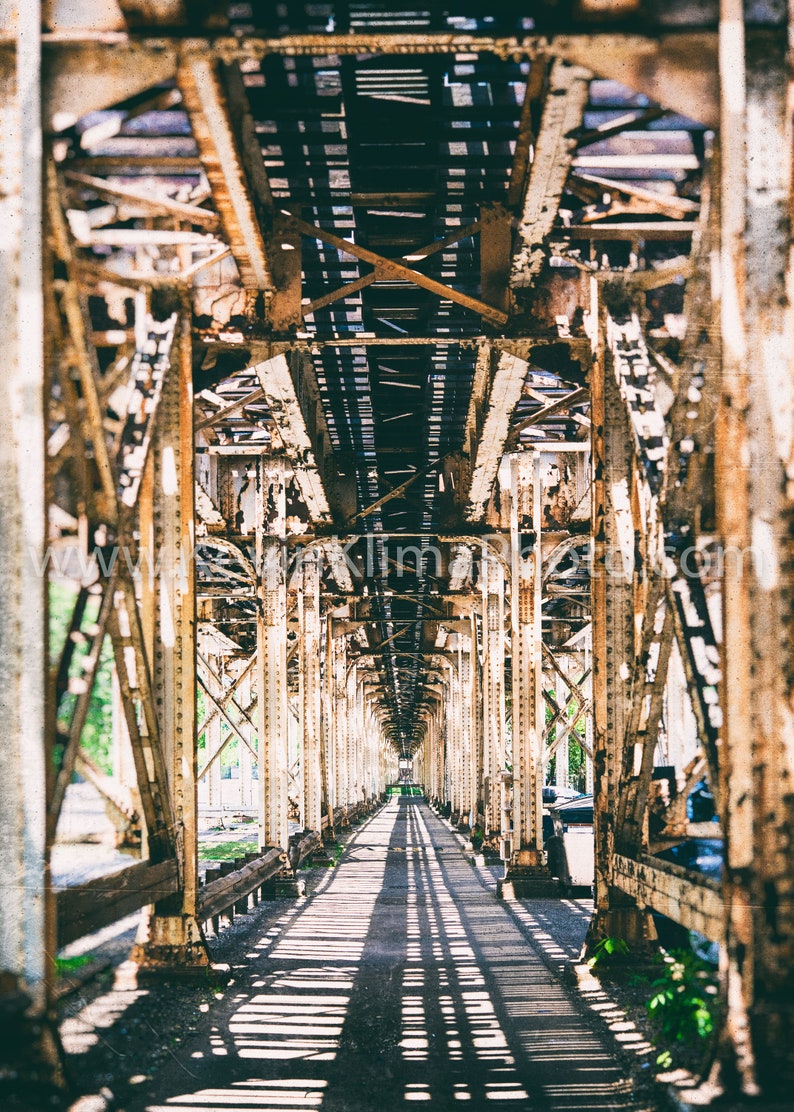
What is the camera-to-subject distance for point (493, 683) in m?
20.0

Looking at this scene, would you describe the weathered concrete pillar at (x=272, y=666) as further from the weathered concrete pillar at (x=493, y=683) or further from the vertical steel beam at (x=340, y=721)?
the vertical steel beam at (x=340, y=721)

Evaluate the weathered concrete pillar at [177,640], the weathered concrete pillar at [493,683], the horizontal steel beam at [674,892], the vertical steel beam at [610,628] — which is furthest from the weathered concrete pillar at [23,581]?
the weathered concrete pillar at [493,683]

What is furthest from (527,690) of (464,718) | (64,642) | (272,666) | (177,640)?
(464,718)

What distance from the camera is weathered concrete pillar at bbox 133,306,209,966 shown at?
25.7ft

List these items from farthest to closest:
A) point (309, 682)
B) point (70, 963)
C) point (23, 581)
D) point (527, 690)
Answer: point (309, 682) < point (527, 690) < point (70, 963) < point (23, 581)

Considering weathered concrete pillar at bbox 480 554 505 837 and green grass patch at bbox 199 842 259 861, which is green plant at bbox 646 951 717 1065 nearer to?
weathered concrete pillar at bbox 480 554 505 837

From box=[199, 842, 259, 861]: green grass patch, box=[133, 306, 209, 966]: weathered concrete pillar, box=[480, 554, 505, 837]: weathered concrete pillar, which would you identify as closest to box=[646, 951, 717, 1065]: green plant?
box=[133, 306, 209, 966]: weathered concrete pillar

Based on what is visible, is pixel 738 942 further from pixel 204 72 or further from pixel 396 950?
pixel 396 950

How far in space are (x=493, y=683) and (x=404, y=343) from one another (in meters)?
11.9

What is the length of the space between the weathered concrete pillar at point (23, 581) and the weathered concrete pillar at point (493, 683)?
14.2 meters

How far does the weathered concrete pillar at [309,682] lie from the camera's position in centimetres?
1998

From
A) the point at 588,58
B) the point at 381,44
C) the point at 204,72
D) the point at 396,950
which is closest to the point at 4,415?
the point at 204,72

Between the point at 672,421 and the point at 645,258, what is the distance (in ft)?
8.08

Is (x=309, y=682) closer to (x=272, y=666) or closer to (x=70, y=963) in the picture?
(x=272, y=666)
